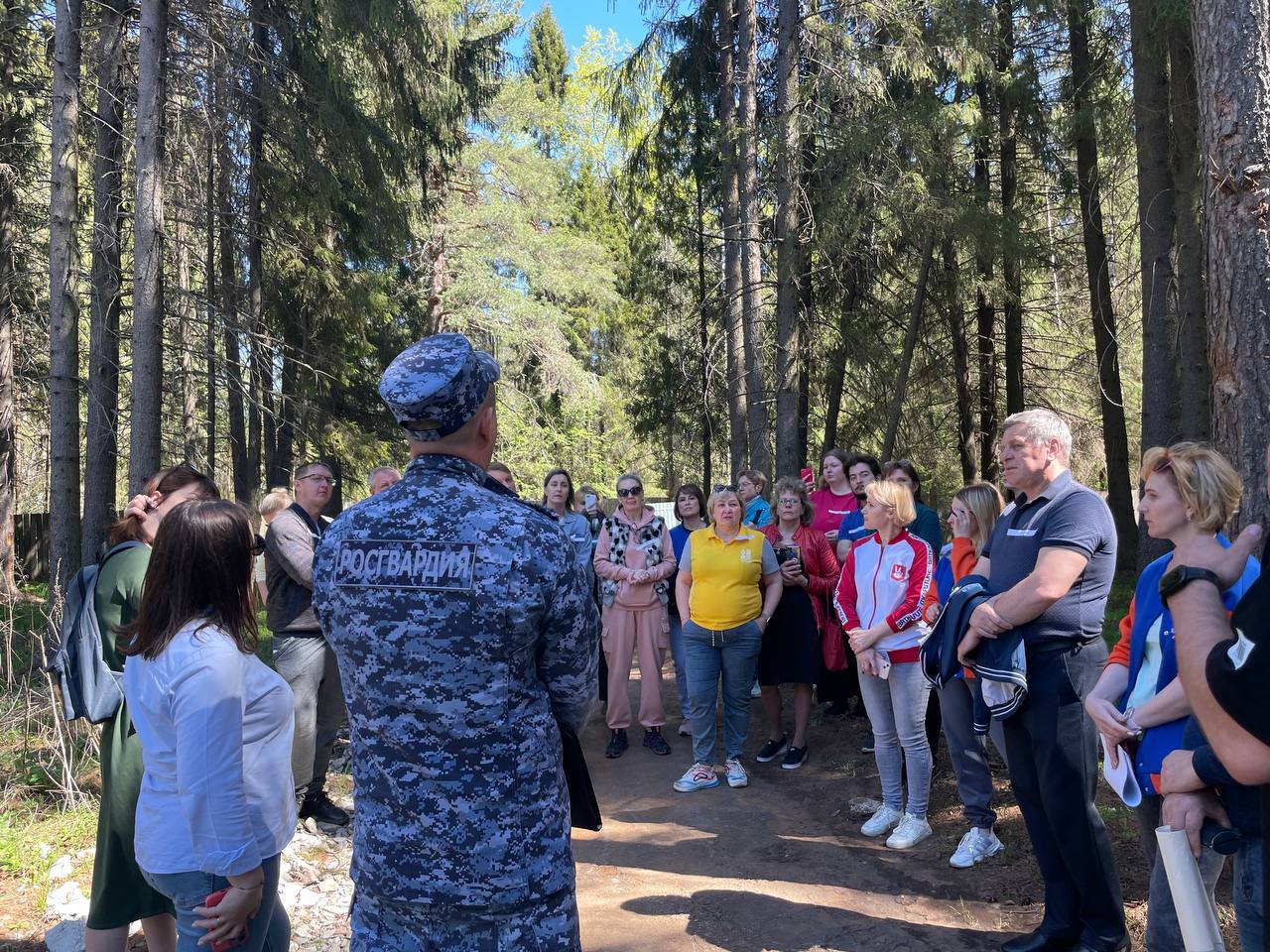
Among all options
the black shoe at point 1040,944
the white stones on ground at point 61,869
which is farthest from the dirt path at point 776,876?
the white stones on ground at point 61,869

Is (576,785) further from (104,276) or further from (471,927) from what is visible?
(104,276)

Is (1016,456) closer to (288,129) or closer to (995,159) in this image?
(288,129)

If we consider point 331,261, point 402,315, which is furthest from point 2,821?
point 402,315

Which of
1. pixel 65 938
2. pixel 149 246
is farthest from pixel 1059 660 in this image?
pixel 149 246

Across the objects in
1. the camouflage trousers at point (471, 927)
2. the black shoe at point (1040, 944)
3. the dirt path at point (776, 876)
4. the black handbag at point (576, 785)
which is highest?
the black handbag at point (576, 785)

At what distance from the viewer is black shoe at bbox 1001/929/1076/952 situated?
3607 millimetres

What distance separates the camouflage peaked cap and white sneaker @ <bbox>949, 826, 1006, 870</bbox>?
12.6 feet

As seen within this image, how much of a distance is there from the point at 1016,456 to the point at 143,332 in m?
7.40

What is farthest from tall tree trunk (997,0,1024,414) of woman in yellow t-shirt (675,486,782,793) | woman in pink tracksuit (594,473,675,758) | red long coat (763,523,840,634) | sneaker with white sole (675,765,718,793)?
sneaker with white sole (675,765,718,793)

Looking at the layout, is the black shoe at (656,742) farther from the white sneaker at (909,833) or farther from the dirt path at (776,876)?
the white sneaker at (909,833)

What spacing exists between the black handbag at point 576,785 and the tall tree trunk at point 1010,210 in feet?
33.7

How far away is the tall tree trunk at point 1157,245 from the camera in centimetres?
829

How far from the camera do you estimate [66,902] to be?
4082mm

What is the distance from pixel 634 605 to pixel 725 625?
1068 millimetres
